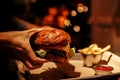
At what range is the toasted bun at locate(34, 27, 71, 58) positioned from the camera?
1688 millimetres

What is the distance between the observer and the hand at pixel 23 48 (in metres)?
1.60

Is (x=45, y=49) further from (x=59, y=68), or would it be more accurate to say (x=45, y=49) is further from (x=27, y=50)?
(x=59, y=68)

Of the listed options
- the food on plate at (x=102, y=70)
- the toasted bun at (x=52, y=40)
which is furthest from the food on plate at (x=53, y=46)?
the food on plate at (x=102, y=70)

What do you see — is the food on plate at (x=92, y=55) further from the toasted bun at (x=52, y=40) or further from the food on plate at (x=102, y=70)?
the toasted bun at (x=52, y=40)

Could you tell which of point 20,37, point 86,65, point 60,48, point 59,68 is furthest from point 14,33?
point 86,65

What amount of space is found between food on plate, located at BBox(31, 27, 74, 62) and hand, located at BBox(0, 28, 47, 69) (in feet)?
0.26

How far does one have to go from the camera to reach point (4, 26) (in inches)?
90.4

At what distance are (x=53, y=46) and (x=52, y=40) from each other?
40 millimetres

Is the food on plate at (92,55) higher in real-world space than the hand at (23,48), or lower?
higher

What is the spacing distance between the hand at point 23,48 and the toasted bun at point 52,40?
0.07m

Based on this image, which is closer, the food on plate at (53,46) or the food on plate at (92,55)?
the food on plate at (53,46)

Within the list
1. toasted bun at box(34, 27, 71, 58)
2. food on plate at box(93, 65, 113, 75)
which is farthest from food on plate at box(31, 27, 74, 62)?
food on plate at box(93, 65, 113, 75)

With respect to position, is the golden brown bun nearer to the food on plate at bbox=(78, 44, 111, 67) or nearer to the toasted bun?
the toasted bun

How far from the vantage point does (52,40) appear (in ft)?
5.57
